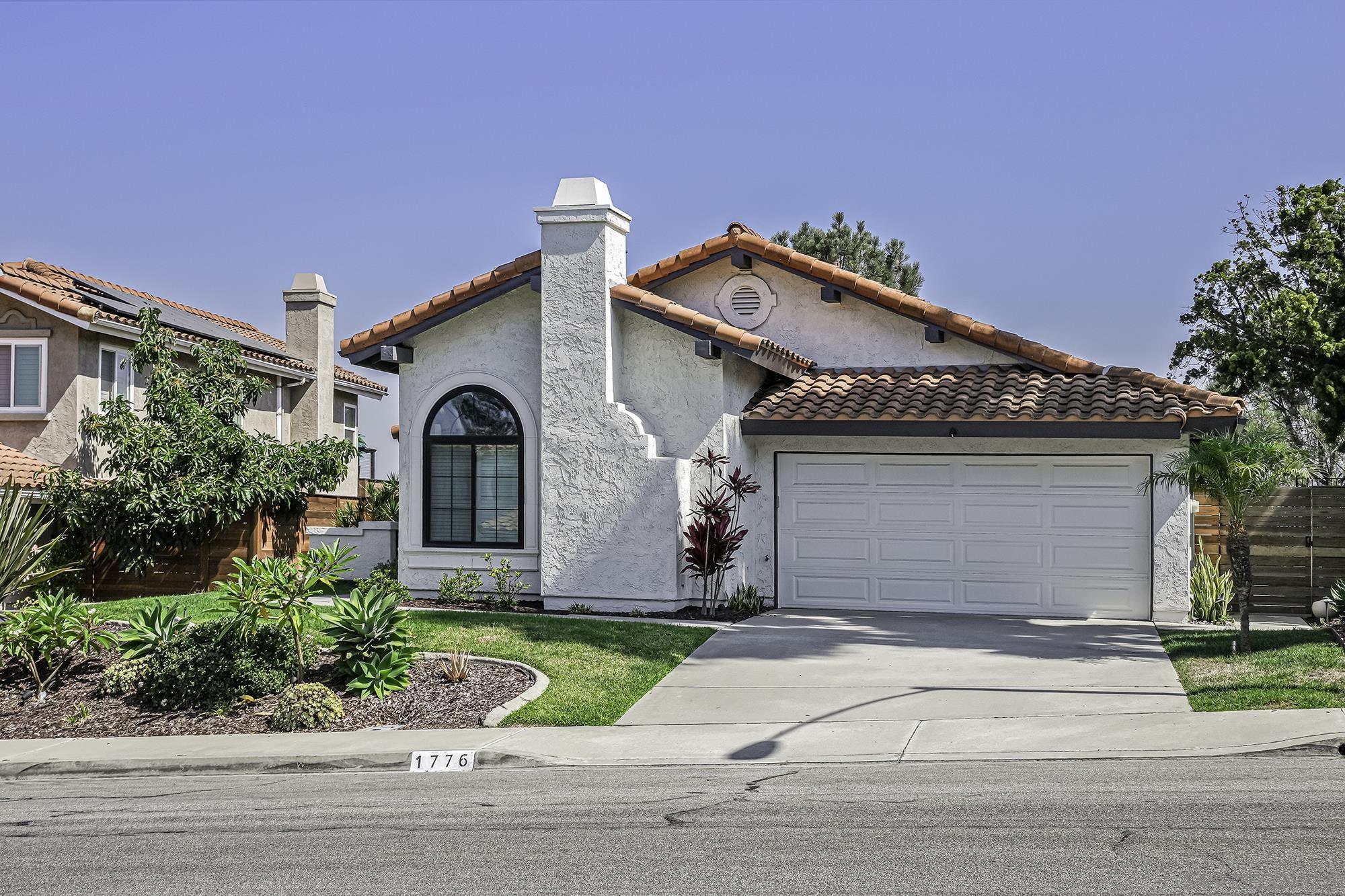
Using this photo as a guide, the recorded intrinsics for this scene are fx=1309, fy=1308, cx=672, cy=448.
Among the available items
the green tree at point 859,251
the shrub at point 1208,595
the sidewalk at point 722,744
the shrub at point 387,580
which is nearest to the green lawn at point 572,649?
the shrub at point 387,580

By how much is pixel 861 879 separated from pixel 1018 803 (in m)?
1.86

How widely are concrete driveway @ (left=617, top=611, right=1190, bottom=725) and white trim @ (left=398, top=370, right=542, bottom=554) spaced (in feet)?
11.5

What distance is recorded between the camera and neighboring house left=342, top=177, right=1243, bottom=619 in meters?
16.5

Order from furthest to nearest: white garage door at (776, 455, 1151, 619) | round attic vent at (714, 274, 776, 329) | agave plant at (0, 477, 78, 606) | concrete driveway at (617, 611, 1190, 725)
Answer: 1. round attic vent at (714, 274, 776, 329)
2. white garage door at (776, 455, 1151, 619)
3. agave plant at (0, 477, 78, 606)
4. concrete driveway at (617, 611, 1190, 725)

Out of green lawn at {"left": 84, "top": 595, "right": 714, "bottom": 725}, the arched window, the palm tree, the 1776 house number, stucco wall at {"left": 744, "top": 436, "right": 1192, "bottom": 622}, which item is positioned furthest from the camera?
the arched window

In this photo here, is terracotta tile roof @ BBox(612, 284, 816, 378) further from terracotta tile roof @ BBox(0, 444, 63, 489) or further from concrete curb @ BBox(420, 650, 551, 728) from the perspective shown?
terracotta tile roof @ BBox(0, 444, 63, 489)

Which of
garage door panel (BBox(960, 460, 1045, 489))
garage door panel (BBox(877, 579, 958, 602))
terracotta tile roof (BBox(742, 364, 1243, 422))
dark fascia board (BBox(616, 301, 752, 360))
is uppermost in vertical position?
dark fascia board (BBox(616, 301, 752, 360))

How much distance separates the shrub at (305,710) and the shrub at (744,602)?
6546mm

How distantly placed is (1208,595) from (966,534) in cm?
305

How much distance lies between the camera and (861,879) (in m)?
6.39

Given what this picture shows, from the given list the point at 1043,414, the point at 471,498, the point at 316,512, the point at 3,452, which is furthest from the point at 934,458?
the point at 3,452

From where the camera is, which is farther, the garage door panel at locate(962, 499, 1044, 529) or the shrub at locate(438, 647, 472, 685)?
the garage door panel at locate(962, 499, 1044, 529)

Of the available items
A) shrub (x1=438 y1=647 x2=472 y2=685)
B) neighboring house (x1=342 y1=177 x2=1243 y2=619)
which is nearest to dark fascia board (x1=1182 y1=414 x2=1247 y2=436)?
neighboring house (x1=342 y1=177 x2=1243 y2=619)

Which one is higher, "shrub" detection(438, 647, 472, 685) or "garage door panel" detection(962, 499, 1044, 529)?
"garage door panel" detection(962, 499, 1044, 529)
